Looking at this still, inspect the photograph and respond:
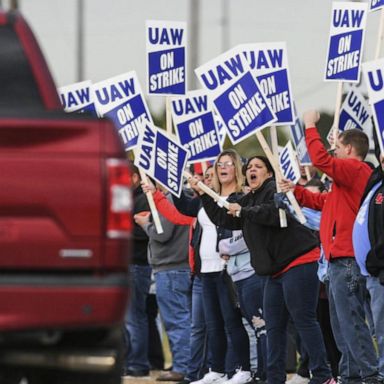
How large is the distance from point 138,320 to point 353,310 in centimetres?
549

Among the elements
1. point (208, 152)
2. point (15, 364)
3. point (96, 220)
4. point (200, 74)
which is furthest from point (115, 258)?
point (208, 152)

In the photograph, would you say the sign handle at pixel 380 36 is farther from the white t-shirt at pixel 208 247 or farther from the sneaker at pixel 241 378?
the sneaker at pixel 241 378

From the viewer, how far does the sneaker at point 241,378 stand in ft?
47.6

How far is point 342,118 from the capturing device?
16.3 meters

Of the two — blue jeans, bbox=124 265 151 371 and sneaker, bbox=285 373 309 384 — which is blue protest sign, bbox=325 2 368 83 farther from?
blue jeans, bbox=124 265 151 371

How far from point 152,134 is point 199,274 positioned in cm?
145

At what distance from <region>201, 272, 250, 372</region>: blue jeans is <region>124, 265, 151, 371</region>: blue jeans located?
2.50m

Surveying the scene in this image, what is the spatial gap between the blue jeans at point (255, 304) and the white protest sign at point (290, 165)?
96 centimetres

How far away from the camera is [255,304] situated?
1424cm

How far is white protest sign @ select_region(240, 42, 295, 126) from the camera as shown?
13922 mm

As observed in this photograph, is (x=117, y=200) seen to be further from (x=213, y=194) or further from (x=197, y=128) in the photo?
(x=197, y=128)

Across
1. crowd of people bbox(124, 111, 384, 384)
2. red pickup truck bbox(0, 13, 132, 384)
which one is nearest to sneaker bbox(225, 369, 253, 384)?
crowd of people bbox(124, 111, 384, 384)

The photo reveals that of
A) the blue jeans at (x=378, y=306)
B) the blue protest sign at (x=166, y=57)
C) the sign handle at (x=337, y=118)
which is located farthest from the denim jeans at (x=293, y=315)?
the blue protest sign at (x=166, y=57)

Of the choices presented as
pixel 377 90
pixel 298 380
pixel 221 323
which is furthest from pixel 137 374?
pixel 377 90
